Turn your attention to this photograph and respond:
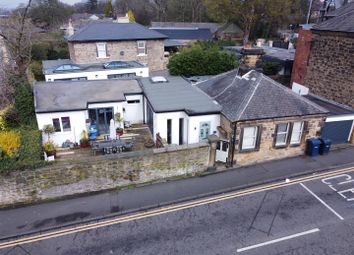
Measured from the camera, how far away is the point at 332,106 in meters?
19.7

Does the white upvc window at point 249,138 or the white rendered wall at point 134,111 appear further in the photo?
the white rendered wall at point 134,111

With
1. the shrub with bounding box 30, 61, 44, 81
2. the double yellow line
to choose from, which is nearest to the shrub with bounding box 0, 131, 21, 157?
the double yellow line

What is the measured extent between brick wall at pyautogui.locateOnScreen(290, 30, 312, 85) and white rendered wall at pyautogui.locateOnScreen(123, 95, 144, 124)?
590 inches

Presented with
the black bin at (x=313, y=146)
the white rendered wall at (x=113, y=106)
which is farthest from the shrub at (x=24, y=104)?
the black bin at (x=313, y=146)

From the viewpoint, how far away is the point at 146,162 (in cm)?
1434

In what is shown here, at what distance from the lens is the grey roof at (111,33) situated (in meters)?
30.4

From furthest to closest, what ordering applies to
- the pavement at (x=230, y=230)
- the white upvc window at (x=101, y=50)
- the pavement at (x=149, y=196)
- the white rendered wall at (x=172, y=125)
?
the white upvc window at (x=101, y=50)
the white rendered wall at (x=172, y=125)
the pavement at (x=149, y=196)
the pavement at (x=230, y=230)

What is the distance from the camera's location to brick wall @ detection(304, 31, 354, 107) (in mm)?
19766

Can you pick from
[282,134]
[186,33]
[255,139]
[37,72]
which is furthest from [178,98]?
[186,33]

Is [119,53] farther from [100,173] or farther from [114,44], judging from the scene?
[100,173]

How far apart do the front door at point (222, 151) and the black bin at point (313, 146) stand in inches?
213

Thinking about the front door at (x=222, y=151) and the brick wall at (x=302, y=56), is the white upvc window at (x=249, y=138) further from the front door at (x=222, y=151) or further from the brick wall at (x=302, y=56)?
the brick wall at (x=302, y=56)

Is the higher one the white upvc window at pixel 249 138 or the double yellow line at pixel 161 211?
the white upvc window at pixel 249 138

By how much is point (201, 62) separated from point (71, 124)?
15277 millimetres
